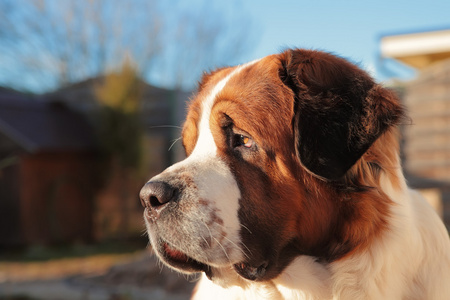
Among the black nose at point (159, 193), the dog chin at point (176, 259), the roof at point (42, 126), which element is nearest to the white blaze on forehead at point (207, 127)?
the black nose at point (159, 193)

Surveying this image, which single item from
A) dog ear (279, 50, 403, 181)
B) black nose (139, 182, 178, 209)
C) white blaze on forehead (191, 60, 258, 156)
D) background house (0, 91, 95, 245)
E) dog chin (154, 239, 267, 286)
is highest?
dog ear (279, 50, 403, 181)

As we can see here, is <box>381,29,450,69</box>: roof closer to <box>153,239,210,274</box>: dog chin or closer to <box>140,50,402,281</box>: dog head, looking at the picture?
<box>140,50,402,281</box>: dog head

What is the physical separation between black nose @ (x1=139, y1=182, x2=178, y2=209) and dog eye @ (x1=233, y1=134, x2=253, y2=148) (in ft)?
1.32

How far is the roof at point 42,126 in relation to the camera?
12.1 metres

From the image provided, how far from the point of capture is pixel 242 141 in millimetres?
2637

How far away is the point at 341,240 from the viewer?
8.25 feet

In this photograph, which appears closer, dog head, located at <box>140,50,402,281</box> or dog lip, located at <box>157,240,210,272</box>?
dog head, located at <box>140,50,402,281</box>

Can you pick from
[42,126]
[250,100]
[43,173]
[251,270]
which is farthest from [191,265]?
[42,126]

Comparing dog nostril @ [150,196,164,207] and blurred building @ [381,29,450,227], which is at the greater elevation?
dog nostril @ [150,196,164,207]

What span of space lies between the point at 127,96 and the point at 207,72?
389 inches

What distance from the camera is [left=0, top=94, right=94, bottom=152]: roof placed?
39.6ft

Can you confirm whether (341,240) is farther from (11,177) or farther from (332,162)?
(11,177)

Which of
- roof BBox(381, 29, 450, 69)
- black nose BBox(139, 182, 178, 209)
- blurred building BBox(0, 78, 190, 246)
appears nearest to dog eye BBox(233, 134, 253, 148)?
black nose BBox(139, 182, 178, 209)

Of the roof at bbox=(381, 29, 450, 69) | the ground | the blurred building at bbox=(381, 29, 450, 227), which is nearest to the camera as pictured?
the ground
